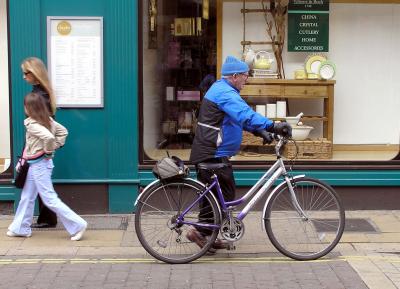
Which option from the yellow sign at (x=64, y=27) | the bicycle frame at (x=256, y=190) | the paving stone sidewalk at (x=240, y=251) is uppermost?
the yellow sign at (x=64, y=27)

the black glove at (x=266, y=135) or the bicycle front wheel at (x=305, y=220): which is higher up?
the black glove at (x=266, y=135)

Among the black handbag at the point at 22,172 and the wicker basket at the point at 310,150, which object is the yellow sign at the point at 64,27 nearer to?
the black handbag at the point at 22,172

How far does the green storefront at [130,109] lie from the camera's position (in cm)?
716

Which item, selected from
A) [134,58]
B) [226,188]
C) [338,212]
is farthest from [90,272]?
[134,58]

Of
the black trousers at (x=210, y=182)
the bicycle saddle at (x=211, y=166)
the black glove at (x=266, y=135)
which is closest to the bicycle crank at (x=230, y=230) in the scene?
the black trousers at (x=210, y=182)

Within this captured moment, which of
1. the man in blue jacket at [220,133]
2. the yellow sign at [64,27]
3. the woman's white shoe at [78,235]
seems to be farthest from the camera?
the yellow sign at [64,27]

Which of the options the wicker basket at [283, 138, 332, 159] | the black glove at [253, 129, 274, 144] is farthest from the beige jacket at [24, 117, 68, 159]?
the wicker basket at [283, 138, 332, 159]

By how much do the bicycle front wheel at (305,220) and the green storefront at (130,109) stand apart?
1.64 m

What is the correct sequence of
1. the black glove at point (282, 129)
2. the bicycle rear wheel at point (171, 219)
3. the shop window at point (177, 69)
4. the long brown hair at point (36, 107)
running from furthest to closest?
the shop window at point (177, 69) < the long brown hair at point (36, 107) < the bicycle rear wheel at point (171, 219) < the black glove at point (282, 129)

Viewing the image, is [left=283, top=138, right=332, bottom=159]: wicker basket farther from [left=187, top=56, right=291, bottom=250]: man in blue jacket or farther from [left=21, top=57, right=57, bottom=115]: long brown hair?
[left=21, top=57, right=57, bottom=115]: long brown hair

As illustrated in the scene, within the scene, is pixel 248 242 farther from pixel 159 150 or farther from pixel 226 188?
pixel 159 150

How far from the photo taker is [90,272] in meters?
5.46

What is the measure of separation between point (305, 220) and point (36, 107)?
275 cm

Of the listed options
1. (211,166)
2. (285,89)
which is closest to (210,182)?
(211,166)
